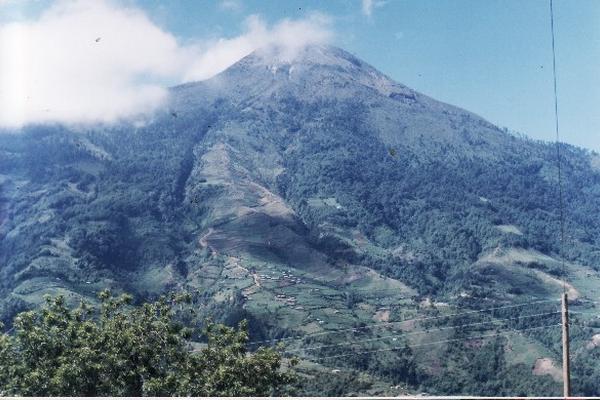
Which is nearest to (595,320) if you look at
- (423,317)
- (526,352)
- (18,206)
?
(526,352)

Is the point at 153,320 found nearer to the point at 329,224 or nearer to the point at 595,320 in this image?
the point at 595,320

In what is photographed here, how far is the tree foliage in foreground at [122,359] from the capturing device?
17.9 meters

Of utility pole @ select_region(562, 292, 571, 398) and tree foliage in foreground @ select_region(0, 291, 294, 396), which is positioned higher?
utility pole @ select_region(562, 292, 571, 398)

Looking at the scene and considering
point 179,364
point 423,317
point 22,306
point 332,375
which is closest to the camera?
point 179,364

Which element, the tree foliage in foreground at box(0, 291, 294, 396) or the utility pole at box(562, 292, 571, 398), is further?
the tree foliage in foreground at box(0, 291, 294, 396)

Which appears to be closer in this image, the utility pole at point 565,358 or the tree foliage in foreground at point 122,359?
the utility pole at point 565,358

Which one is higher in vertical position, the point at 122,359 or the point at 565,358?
the point at 565,358

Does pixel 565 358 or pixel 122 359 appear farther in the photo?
pixel 122 359

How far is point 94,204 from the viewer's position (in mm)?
197875

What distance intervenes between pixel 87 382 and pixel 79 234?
166637mm

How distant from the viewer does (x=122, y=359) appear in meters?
19.4

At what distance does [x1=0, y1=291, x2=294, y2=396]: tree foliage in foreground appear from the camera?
58.9 feet

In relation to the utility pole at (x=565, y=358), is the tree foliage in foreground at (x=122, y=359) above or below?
below

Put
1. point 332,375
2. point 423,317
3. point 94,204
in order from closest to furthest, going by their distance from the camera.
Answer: point 332,375 → point 423,317 → point 94,204
